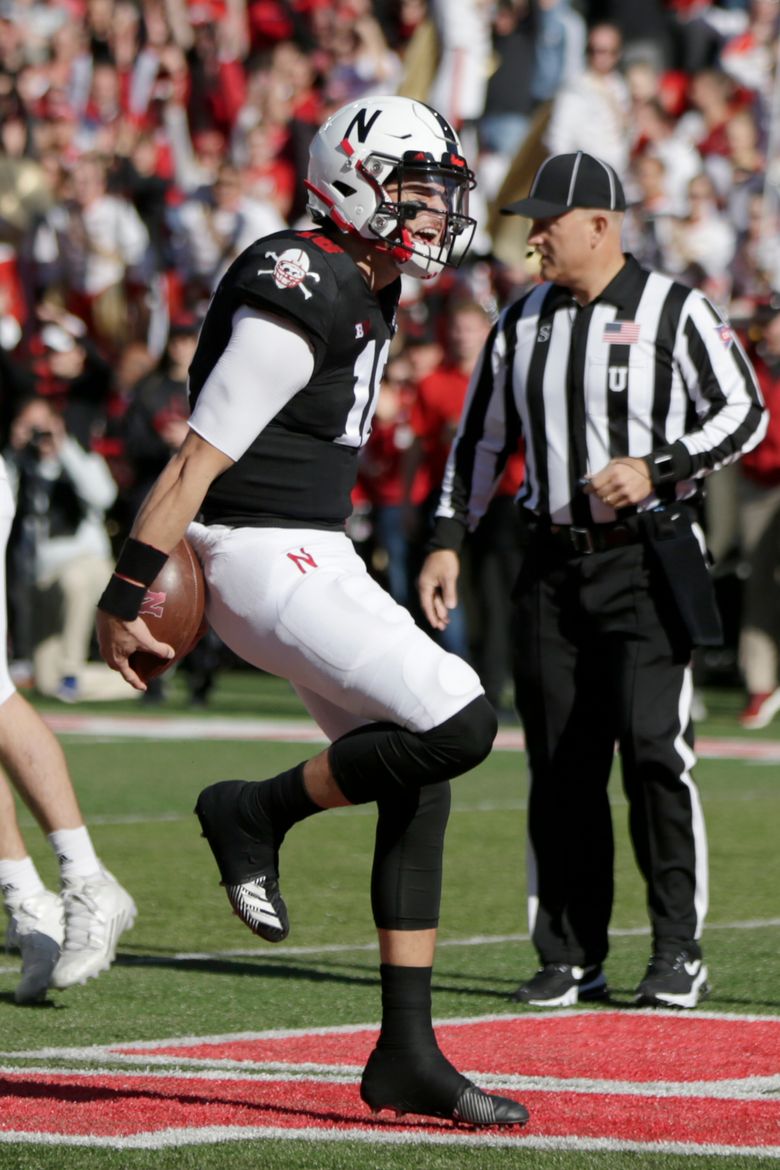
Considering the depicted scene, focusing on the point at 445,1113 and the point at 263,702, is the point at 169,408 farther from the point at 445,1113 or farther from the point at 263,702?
the point at 445,1113

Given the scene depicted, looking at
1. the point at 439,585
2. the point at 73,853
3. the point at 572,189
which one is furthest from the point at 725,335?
the point at 73,853

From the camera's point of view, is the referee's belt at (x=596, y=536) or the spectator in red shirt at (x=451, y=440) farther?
the spectator in red shirt at (x=451, y=440)

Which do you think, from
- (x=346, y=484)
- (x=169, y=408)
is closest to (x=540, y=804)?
(x=346, y=484)

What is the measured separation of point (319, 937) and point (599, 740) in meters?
1.18

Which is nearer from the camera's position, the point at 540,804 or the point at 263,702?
the point at 540,804

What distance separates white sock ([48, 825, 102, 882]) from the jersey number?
170 centimetres

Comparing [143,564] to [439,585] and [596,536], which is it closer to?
[439,585]

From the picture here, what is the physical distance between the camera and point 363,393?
4.25 meters

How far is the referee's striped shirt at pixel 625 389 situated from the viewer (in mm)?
5664

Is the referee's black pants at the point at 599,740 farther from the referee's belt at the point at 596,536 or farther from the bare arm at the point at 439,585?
the bare arm at the point at 439,585

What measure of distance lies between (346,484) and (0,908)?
3.35 meters

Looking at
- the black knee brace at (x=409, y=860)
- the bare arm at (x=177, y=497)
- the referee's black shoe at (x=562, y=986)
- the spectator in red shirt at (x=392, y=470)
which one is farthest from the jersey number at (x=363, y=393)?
the spectator in red shirt at (x=392, y=470)

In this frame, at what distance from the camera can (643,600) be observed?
5684 mm

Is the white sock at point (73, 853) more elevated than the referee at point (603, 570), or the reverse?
the referee at point (603, 570)
